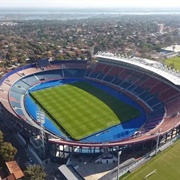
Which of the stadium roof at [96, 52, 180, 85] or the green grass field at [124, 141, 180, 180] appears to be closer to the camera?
the green grass field at [124, 141, 180, 180]

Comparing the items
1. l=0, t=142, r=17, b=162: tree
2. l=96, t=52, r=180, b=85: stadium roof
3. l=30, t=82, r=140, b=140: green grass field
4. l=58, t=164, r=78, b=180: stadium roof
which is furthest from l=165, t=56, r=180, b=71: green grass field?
l=0, t=142, r=17, b=162: tree

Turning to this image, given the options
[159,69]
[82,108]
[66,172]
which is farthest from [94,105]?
[66,172]

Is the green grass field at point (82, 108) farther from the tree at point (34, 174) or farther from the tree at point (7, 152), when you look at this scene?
the tree at point (34, 174)

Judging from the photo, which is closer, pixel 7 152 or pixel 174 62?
pixel 7 152

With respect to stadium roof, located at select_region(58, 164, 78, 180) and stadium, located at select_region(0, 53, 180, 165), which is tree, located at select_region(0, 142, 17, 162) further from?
stadium roof, located at select_region(58, 164, 78, 180)

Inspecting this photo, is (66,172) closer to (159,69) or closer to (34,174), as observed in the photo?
(34,174)

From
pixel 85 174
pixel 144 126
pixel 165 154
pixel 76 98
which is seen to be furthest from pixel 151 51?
pixel 85 174
